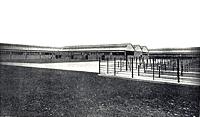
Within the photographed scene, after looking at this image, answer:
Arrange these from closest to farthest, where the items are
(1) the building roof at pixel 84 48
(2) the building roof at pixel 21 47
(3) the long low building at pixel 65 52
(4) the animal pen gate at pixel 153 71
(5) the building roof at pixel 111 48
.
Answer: (4) the animal pen gate at pixel 153 71 < (2) the building roof at pixel 21 47 < (3) the long low building at pixel 65 52 < (1) the building roof at pixel 84 48 < (5) the building roof at pixel 111 48

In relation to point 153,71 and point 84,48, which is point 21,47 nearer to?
point 84,48

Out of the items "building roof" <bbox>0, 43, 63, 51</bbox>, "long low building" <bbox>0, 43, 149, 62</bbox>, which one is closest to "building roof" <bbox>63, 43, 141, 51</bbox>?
"long low building" <bbox>0, 43, 149, 62</bbox>

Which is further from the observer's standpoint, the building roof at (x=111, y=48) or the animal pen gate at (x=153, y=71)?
the building roof at (x=111, y=48)

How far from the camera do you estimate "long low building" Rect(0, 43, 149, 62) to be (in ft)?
151

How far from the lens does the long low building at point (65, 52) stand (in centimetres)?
4591

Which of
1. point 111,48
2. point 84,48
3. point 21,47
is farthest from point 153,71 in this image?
point 84,48

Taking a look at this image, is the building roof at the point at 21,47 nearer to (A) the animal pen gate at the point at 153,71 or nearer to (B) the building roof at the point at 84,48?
(B) the building roof at the point at 84,48

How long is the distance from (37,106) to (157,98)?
400cm

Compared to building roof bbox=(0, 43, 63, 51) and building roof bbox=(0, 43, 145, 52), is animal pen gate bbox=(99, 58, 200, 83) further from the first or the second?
building roof bbox=(0, 43, 63, 51)

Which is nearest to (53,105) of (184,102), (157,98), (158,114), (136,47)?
(158,114)

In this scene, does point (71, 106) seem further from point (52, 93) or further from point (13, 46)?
point (13, 46)

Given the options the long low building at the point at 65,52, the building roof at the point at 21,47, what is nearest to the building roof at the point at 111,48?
the long low building at the point at 65,52

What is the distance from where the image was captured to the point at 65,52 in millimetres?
63562

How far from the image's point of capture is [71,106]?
5699mm
